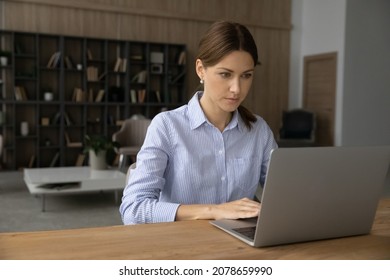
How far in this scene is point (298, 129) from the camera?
9516 millimetres

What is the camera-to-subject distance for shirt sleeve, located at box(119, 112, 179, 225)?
154 cm

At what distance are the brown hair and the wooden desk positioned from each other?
63cm

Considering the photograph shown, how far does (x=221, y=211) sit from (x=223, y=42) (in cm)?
60

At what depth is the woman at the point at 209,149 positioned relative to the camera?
1.59 m

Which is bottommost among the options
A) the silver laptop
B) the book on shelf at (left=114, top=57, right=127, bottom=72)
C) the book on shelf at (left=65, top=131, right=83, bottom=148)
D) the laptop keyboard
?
the book on shelf at (left=65, top=131, right=83, bottom=148)

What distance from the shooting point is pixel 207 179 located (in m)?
1.76

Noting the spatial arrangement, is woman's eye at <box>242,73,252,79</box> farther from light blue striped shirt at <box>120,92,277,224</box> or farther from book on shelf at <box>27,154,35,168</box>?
book on shelf at <box>27,154,35,168</box>

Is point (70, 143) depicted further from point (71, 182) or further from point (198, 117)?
point (198, 117)

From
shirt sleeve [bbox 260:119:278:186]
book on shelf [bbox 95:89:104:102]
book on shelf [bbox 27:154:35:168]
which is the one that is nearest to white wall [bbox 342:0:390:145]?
book on shelf [bbox 95:89:104:102]

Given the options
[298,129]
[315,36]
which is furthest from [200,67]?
[315,36]

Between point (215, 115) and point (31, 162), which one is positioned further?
point (31, 162)

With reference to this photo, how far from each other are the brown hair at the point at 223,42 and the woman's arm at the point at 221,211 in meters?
0.52
